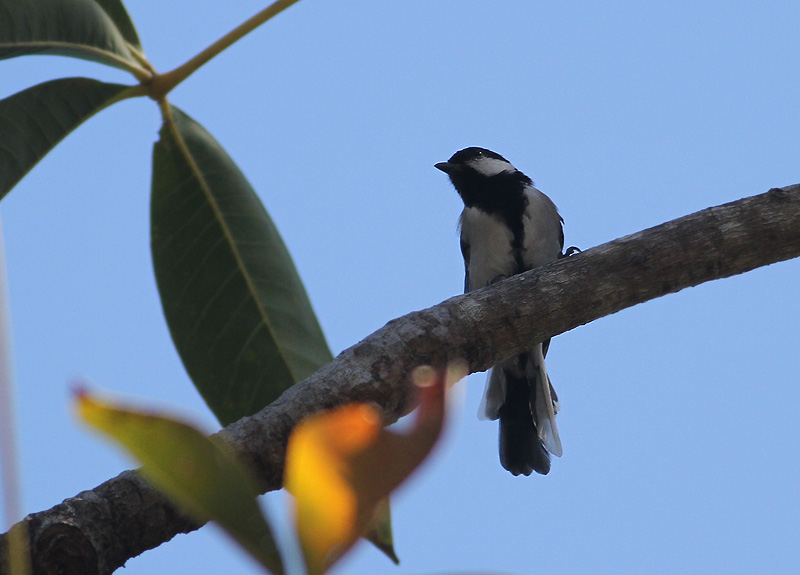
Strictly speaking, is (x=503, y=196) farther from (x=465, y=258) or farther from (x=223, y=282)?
(x=223, y=282)

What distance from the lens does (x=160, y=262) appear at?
2.30 meters

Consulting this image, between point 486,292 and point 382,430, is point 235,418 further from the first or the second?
point 382,430

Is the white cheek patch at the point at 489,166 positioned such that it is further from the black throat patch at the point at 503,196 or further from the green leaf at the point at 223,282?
the green leaf at the point at 223,282

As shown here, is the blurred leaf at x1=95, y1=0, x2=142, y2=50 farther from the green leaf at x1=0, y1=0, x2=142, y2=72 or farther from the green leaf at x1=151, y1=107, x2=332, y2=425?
the green leaf at x1=151, y1=107, x2=332, y2=425

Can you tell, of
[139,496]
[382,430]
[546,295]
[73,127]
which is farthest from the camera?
[546,295]

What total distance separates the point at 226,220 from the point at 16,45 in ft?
2.24

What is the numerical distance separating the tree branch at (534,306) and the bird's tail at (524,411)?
1.89 m

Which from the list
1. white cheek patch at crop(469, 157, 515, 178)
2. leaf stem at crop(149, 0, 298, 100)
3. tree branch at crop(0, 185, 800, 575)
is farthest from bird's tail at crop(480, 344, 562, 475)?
leaf stem at crop(149, 0, 298, 100)

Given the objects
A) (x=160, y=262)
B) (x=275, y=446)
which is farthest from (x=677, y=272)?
(x=160, y=262)

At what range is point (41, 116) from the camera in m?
2.03

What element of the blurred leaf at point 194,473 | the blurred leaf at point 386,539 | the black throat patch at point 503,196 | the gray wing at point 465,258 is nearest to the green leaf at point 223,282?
the blurred leaf at point 386,539

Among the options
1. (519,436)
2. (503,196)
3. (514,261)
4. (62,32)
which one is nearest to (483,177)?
(503,196)

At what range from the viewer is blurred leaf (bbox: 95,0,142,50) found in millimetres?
2234

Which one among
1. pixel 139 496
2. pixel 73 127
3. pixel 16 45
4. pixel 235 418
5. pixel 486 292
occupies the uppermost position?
pixel 16 45
